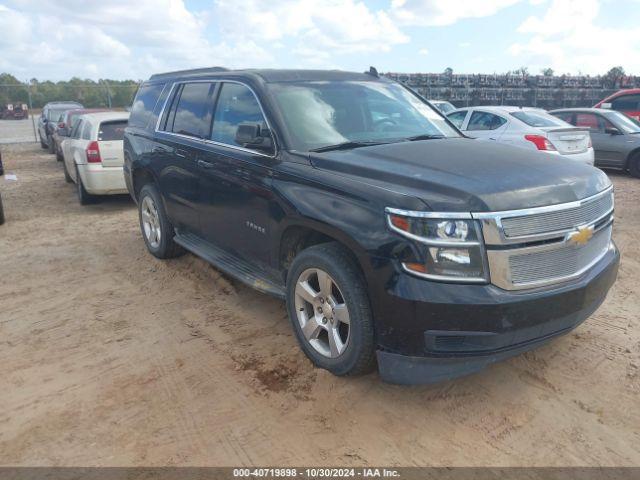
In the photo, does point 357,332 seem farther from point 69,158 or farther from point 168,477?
point 69,158

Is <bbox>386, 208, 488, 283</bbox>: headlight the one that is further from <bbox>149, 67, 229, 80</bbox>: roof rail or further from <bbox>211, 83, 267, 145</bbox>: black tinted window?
<bbox>149, 67, 229, 80</bbox>: roof rail

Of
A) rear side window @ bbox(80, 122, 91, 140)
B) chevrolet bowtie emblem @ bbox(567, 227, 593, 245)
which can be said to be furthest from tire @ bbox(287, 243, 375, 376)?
rear side window @ bbox(80, 122, 91, 140)

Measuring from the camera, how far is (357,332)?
3049 millimetres

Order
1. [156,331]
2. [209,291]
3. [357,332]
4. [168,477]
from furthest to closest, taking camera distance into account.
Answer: [209,291], [156,331], [357,332], [168,477]

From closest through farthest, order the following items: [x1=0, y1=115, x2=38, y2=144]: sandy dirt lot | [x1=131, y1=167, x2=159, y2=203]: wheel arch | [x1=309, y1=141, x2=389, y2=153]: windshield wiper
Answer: [x1=309, y1=141, x2=389, y2=153]: windshield wiper → [x1=131, y1=167, x2=159, y2=203]: wheel arch → [x1=0, y1=115, x2=38, y2=144]: sandy dirt lot

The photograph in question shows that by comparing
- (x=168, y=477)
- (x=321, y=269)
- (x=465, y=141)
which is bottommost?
(x=168, y=477)

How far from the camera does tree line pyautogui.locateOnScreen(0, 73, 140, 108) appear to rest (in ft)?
95.7

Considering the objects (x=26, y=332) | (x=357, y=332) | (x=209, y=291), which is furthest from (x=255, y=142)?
(x=26, y=332)

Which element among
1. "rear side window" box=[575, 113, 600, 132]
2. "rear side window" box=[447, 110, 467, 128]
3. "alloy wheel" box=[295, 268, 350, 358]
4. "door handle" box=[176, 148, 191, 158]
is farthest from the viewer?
"rear side window" box=[575, 113, 600, 132]

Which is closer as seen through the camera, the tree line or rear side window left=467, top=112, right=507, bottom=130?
rear side window left=467, top=112, right=507, bottom=130

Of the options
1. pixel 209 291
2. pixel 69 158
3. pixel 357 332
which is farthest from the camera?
pixel 69 158

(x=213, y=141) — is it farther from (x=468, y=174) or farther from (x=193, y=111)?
(x=468, y=174)

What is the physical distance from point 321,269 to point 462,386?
3.91 ft

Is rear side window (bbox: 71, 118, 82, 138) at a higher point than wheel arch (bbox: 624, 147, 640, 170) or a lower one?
higher
